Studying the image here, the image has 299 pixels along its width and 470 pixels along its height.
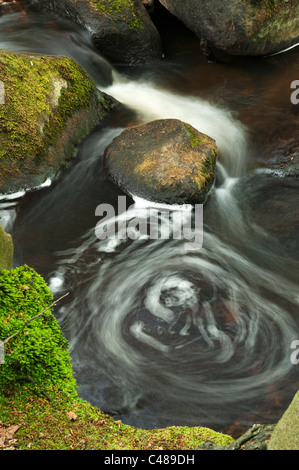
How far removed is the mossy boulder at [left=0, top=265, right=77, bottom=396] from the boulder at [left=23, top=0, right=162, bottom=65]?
22.8ft

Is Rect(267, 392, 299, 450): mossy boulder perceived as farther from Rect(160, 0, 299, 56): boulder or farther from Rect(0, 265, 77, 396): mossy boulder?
Rect(160, 0, 299, 56): boulder

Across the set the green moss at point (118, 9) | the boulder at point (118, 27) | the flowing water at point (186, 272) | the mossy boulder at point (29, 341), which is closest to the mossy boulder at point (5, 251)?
the mossy boulder at point (29, 341)

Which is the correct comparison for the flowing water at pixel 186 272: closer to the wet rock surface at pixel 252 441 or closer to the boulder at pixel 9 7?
the wet rock surface at pixel 252 441

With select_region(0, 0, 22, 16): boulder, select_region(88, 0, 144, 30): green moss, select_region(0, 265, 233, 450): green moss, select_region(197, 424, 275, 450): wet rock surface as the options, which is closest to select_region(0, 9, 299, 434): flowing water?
Answer: select_region(0, 265, 233, 450): green moss

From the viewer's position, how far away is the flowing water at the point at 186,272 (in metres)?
4.24

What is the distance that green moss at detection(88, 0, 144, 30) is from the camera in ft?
31.3

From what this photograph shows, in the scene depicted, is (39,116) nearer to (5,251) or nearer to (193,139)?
(193,139)

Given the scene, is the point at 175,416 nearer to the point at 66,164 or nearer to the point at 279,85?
the point at 66,164

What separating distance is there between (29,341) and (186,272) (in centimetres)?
242

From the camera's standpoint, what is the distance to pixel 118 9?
955 centimetres

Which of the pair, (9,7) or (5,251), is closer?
(5,251)

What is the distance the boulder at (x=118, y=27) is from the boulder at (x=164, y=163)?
3332 mm

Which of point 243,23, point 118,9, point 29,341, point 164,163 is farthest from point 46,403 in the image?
point 118,9

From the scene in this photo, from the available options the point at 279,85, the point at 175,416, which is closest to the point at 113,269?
the point at 175,416
